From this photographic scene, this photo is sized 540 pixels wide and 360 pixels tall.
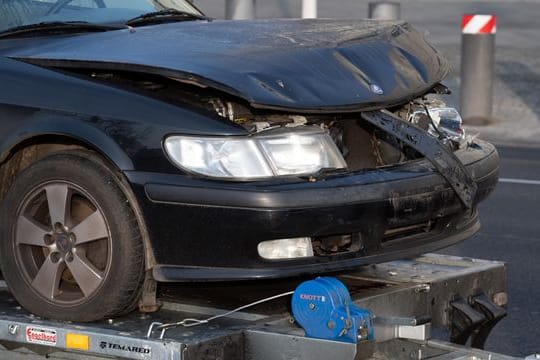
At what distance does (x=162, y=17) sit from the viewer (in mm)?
5887

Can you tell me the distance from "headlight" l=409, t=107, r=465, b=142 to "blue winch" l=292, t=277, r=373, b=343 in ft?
3.36

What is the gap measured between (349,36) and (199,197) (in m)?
1.07

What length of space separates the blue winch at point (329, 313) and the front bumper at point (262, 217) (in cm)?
14

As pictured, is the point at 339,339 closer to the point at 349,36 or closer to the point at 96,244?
the point at 96,244

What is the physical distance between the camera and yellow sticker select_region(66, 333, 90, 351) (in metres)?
4.49

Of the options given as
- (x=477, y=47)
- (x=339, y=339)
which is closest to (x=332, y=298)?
(x=339, y=339)

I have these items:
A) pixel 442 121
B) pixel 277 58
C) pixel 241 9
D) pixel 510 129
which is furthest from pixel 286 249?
pixel 241 9

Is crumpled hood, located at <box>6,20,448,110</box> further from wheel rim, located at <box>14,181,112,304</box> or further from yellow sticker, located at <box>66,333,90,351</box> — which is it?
yellow sticker, located at <box>66,333,90,351</box>

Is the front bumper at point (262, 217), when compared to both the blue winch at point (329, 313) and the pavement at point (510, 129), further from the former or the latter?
the pavement at point (510, 129)

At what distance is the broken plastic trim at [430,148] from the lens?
491 centimetres

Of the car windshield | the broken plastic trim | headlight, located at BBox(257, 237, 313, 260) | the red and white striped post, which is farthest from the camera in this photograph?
the red and white striped post

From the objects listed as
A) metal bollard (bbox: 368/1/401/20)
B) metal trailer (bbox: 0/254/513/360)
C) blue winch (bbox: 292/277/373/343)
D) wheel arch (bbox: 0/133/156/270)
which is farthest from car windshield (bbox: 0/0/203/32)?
metal bollard (bbox: 368/1/401/20)

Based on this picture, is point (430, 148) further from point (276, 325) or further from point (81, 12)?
point (81, 12)

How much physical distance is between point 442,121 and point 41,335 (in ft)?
6.15
